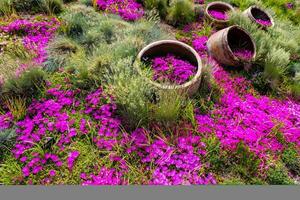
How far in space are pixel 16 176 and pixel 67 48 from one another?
2296 mm

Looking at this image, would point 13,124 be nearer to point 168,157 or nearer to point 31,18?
point 168,157

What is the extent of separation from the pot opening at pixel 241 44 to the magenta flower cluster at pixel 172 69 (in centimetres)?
117

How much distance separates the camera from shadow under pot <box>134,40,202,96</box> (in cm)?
329

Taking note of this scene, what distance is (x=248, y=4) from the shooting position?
20.3ft

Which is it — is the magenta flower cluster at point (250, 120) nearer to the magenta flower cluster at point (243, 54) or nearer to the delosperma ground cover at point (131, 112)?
the delosperma ground cover at point (131, 112)

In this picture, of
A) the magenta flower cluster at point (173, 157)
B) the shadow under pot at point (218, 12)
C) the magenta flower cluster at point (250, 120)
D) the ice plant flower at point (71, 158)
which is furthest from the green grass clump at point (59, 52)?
the shadow under pot at point (218, 12)

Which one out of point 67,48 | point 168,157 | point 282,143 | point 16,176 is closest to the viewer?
point 16,176

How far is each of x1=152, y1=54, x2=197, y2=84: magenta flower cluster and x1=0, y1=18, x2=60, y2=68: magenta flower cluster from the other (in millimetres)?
1979

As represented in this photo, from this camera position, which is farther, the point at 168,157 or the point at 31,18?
the point at 31,18

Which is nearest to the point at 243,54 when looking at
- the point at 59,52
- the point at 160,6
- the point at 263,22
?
the point at 263,22

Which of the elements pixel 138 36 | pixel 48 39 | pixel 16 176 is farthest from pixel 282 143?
pixel 48 39

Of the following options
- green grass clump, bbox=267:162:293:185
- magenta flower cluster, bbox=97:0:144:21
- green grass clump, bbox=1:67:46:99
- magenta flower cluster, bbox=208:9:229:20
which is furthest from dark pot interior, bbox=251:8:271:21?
green grass clump, bbox=1:67:46:99

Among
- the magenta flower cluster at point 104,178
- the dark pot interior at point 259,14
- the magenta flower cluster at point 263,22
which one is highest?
the dark pot interior at point 259,14

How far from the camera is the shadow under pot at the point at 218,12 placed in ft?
17.2
